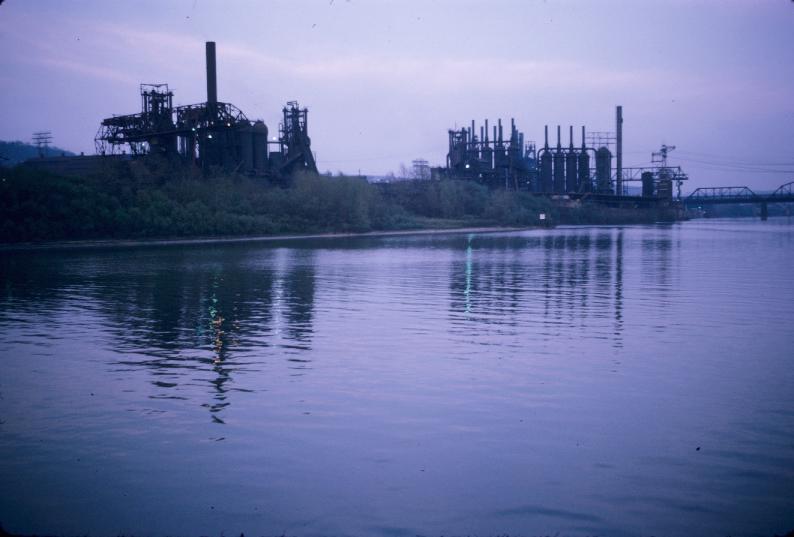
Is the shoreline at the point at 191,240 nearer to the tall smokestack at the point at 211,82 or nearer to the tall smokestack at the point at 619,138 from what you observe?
the tall smokestack at the point at 211,82

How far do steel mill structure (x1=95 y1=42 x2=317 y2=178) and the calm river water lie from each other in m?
53.5

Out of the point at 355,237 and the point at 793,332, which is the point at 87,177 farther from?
the point at 793,332

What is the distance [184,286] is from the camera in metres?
29.4

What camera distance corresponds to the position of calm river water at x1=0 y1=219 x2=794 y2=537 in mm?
7816

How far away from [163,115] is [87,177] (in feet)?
35.1

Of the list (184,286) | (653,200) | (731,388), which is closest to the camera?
(731,388)

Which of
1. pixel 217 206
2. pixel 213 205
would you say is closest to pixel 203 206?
pixel 213 205

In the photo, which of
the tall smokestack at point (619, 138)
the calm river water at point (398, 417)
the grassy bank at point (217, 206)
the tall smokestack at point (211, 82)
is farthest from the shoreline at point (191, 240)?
the tall smokestack at point (619, 138)

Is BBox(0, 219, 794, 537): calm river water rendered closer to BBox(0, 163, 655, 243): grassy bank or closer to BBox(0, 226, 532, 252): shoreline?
BBox(0, 226, 532, 252): shoreline

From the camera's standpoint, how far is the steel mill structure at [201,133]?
75000 mm

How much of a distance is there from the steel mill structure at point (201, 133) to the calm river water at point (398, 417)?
175ft

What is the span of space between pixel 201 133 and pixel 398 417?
69941 millimetres

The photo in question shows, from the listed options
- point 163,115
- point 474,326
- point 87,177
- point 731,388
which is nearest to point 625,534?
point 731,388

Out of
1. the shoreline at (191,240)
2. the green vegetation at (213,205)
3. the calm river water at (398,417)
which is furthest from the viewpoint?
the green vegetation at (213,205)
